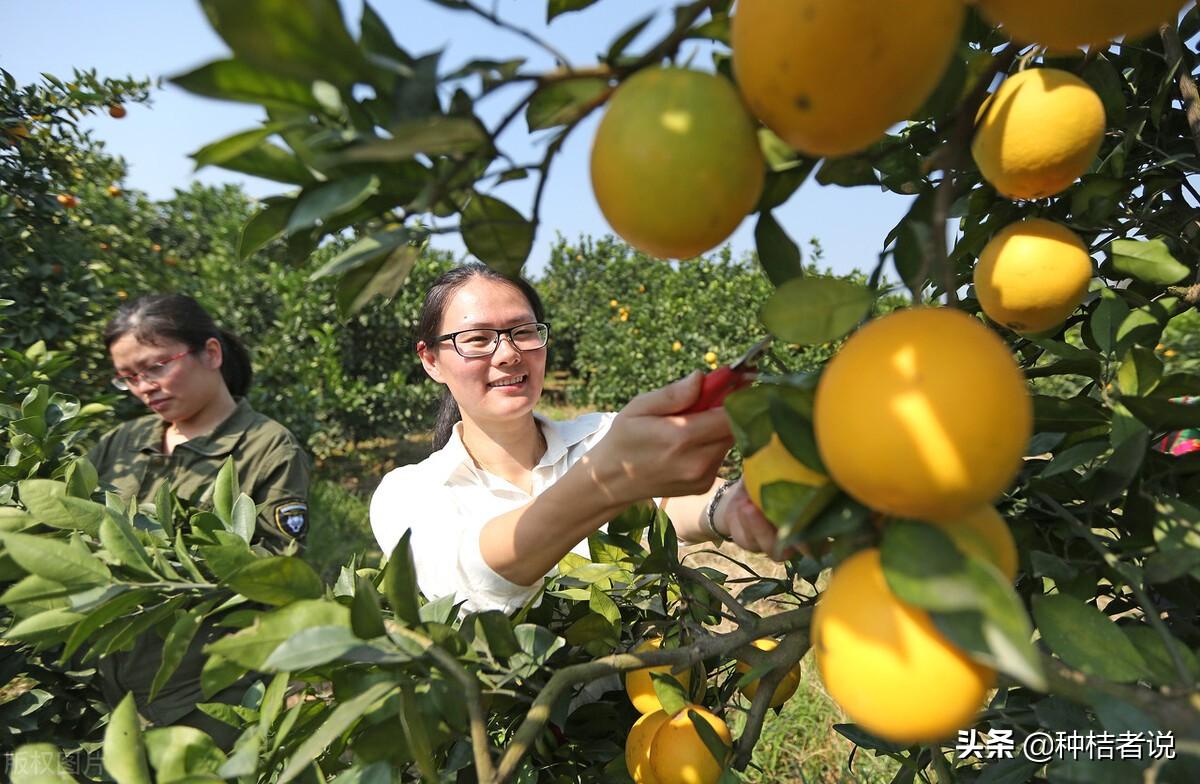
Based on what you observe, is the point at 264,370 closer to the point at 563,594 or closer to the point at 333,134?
the point at 563,594

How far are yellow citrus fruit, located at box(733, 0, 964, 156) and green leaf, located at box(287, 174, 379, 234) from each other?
0.20m

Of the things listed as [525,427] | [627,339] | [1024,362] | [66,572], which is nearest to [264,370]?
[627,339]

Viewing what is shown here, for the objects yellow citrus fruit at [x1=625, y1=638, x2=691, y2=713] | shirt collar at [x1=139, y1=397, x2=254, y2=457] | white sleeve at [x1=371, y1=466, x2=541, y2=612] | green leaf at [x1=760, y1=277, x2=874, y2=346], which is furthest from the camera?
shirt collar at [x1=139, y1=397, x2=254, y2=457]

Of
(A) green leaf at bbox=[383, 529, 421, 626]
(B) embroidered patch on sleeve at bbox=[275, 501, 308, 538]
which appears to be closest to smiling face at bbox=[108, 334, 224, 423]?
(B) embroidered patch on sleeve at bbox=[275, 501, 308, 538]

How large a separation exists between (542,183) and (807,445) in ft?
0.71

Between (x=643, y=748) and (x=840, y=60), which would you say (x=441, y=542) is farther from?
(x=840, y=60)

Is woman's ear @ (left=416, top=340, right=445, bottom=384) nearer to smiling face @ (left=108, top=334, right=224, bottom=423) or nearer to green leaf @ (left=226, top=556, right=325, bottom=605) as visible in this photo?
smiling face @ (left=108, top=334, right=224, bottom=423)

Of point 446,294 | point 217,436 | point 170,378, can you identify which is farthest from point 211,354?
point 446,294

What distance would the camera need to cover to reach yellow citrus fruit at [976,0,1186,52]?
331mm

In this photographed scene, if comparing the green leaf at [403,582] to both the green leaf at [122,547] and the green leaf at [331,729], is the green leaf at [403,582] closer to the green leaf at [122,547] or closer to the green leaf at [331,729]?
the green leaf at [331,729]

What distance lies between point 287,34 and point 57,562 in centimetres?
58

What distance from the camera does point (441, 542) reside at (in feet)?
3.73

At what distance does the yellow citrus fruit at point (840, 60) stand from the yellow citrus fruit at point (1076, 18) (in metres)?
0.04

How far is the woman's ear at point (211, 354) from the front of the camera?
81.7 inches
